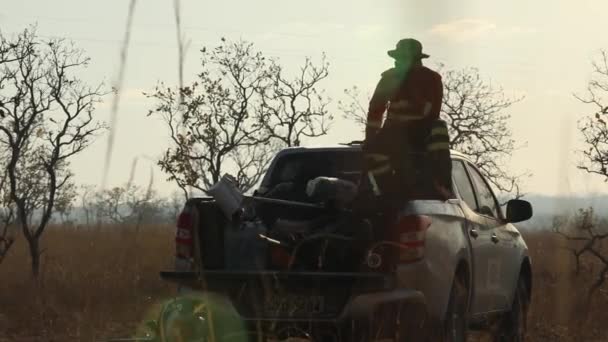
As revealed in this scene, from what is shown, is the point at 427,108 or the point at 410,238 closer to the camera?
the point at 410,238

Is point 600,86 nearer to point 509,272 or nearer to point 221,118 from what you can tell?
point 221,118

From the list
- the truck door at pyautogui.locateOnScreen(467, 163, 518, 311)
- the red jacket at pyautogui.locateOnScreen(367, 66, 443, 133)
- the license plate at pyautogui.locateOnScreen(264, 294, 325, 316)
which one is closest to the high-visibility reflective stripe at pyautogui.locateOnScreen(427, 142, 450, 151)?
the red jacket at pyautogui.locateOnScreen(367, 66, 443, 133)

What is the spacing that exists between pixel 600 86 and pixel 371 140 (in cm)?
1673

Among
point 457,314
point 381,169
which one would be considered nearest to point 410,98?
point 381,169

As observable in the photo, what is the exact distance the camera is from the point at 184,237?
814 centimetres

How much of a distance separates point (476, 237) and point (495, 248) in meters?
0.72

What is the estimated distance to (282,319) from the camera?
7570mm

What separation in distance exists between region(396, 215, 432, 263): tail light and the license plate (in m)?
0.58

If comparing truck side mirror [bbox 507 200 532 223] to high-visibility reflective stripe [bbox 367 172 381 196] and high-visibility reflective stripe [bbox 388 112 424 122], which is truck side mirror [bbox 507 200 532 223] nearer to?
high-visibility reflective stripe [bbox 388 112 424 122]

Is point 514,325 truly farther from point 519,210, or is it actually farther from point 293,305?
point 293,305

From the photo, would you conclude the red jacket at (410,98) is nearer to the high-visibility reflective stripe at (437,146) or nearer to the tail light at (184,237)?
the high-visibility reflective stripe at (437,146)

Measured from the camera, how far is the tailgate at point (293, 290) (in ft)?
24.6

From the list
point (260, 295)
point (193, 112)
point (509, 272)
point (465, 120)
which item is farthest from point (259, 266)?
point (465, 120)

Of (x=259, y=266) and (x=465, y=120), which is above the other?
(x=465, y=120)
